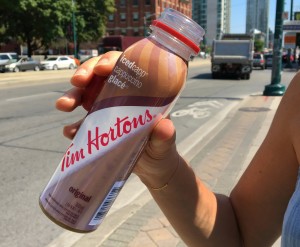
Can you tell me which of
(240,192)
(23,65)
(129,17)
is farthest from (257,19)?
(240,192)

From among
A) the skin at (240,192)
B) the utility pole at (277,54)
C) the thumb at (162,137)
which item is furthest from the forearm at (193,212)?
the utility pole at (277,54)

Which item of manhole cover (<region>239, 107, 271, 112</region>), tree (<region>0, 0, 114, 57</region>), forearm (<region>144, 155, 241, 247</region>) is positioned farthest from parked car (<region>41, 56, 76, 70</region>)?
forearm (<region>144, 155, 241, 247</region>)

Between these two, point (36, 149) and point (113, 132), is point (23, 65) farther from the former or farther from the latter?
point (113, 132)

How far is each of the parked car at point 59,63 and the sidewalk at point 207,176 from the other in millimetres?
29678

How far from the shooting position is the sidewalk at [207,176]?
10.1 ft

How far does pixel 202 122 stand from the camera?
8.85 m

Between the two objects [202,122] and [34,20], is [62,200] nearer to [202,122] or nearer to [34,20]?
[202,122]

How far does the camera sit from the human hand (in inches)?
43.8

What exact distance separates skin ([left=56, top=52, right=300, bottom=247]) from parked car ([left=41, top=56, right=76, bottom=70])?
3731 centimetres

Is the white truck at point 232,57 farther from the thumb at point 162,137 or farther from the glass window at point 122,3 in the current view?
the glass window at point 122,3

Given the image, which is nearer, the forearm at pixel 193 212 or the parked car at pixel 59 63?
the forearm at pixel 193 212

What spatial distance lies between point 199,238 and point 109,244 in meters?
1.75

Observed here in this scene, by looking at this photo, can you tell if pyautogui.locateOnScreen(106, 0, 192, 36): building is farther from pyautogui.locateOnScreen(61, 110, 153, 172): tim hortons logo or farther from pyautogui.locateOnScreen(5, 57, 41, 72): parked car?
pyautogui.locateOnScreen(61, 110, 153, 172): tim hortons logo

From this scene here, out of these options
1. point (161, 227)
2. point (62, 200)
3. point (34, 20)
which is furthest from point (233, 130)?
point (34, 20)
